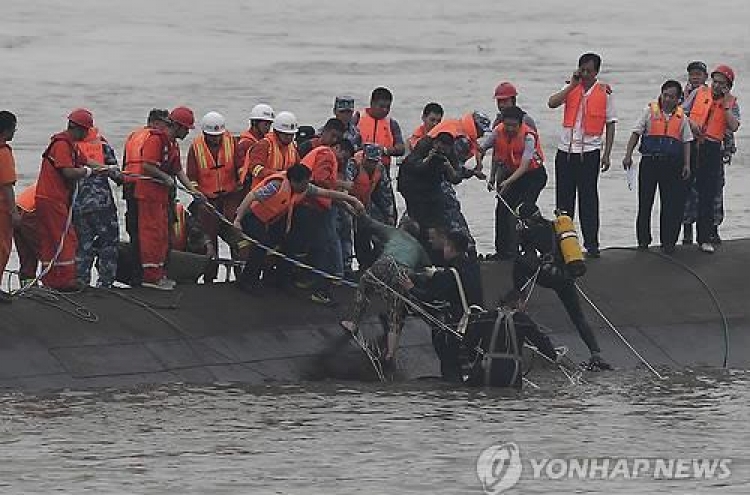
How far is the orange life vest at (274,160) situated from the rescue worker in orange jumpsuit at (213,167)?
17cm

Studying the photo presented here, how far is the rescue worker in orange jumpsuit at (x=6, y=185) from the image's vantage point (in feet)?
65.4

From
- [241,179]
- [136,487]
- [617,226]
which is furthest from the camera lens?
[617,226]

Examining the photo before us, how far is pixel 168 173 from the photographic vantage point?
2127 cm

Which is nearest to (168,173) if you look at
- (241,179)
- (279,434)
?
(241,179)

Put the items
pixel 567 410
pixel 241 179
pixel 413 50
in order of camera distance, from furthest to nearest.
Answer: pixel 413 50, pixel 241 179, pixel 567 410

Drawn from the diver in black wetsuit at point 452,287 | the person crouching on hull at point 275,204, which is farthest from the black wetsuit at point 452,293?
the person crouching on hull at point 275,204

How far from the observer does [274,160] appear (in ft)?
72.9

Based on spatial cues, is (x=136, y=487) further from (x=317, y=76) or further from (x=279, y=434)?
(x=317, y=76)

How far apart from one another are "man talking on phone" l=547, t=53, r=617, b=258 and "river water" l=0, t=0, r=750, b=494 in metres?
2.85

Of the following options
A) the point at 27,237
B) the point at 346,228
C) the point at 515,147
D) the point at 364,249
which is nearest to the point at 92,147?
the point at 27,237

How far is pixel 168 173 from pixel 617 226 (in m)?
16.6

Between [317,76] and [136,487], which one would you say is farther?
[317,76]

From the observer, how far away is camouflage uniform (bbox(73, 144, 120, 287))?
69.3 feet

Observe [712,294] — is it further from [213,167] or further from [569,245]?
[213,167]
